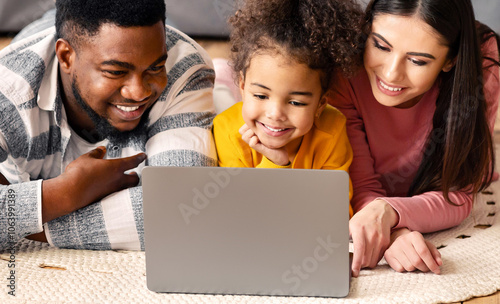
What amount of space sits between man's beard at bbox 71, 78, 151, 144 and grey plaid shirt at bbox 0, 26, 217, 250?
1cm

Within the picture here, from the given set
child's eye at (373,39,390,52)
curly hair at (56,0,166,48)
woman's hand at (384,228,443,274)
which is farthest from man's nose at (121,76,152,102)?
woman's hand at (384,228,443,274)

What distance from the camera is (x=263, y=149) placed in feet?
4.03

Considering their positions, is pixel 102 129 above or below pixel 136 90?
below

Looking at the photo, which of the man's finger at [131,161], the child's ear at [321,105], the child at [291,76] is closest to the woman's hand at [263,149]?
the child at [291,76]

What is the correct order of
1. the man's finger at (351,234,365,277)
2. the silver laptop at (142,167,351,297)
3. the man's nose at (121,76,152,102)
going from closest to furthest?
the silver laptop at (142,167,351,297) < the man's finger at (351,234,365,277) < the man's nose at (121,76,152,102)

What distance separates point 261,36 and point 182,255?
0.43 m

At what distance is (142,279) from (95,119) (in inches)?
14.8

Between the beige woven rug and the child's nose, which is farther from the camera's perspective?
the child's nose

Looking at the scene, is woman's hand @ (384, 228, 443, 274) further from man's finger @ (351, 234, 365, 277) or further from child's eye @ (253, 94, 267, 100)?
child's eye @ (253, 94, 267, 100)

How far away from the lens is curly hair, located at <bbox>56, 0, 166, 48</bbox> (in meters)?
1.17

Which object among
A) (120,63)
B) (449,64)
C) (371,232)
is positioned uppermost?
(449,64)

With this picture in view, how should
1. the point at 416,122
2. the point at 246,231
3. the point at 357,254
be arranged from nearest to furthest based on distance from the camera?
the point at 246,231, the point at 357,254, the point at 416,122

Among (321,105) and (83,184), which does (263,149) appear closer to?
(321,105)

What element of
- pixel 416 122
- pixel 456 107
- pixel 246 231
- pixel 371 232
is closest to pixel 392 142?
pixel 416 122
